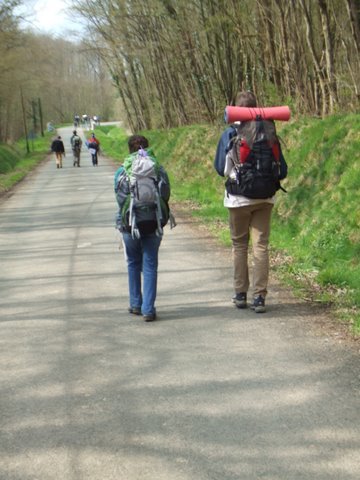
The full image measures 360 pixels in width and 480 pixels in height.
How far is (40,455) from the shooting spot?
12.2 feet

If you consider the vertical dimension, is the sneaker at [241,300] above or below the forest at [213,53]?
below

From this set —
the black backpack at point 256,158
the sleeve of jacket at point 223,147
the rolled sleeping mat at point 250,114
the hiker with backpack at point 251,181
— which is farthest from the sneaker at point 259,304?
the rolled sleeping mat at point 250,114

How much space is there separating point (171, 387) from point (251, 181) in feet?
7.95

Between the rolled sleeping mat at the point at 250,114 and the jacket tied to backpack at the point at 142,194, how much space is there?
32.5 inches

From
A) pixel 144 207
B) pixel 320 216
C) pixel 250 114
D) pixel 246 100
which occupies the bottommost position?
pixel 320 216

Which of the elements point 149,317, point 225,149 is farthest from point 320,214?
point 149,317

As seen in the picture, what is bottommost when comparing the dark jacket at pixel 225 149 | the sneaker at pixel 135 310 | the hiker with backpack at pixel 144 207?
the sneaker at pixel 135 310

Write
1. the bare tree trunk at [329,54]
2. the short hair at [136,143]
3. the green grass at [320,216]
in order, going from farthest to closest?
the bare tree trunk at [329,54] → the green grass at [320,216] → the short hair at [136,143]

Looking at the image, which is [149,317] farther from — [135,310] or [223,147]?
[223,147]

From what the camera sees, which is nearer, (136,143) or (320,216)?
(136,143)

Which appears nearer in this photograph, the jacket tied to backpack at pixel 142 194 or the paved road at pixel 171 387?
the paved road at pixel 171 387

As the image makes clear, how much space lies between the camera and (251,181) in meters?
6.36

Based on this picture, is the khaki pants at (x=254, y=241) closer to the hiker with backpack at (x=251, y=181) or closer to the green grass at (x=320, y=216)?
the hiker with backpack at (x=251, y=181)

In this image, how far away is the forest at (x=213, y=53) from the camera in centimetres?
1245
